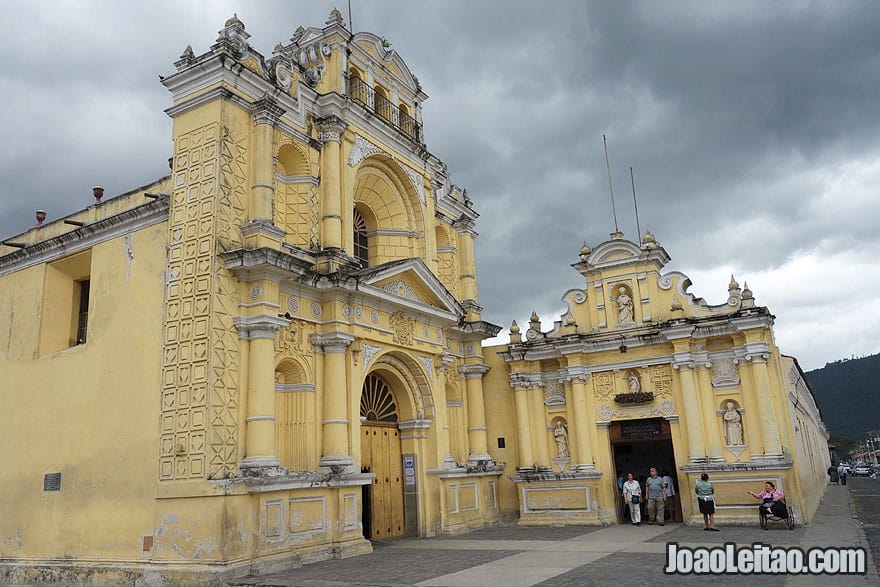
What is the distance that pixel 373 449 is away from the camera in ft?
57.5

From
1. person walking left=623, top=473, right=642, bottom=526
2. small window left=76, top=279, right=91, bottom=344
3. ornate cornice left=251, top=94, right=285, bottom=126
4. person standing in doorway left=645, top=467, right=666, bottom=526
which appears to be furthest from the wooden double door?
ornate cornice left=251, top=94, right=285, bottom=126

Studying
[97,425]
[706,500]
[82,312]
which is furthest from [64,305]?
[706,500]

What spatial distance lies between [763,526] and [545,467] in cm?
608

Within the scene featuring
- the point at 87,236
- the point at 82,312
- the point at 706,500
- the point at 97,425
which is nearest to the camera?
the point at 97,425

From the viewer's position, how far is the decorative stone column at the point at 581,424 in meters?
19.8

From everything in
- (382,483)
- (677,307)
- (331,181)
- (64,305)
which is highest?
(331,181)

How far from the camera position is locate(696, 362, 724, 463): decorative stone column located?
18328 mm

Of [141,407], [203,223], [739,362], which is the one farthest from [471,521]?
[203,223]

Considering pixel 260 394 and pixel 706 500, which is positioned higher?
pixel 260 394

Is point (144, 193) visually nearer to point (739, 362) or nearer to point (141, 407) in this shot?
point (141, 407)

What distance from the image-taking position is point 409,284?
18312mm

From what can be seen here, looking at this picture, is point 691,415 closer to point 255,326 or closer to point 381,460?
point 381,460

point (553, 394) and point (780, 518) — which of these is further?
point (553, 394)

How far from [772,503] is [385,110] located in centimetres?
1411
